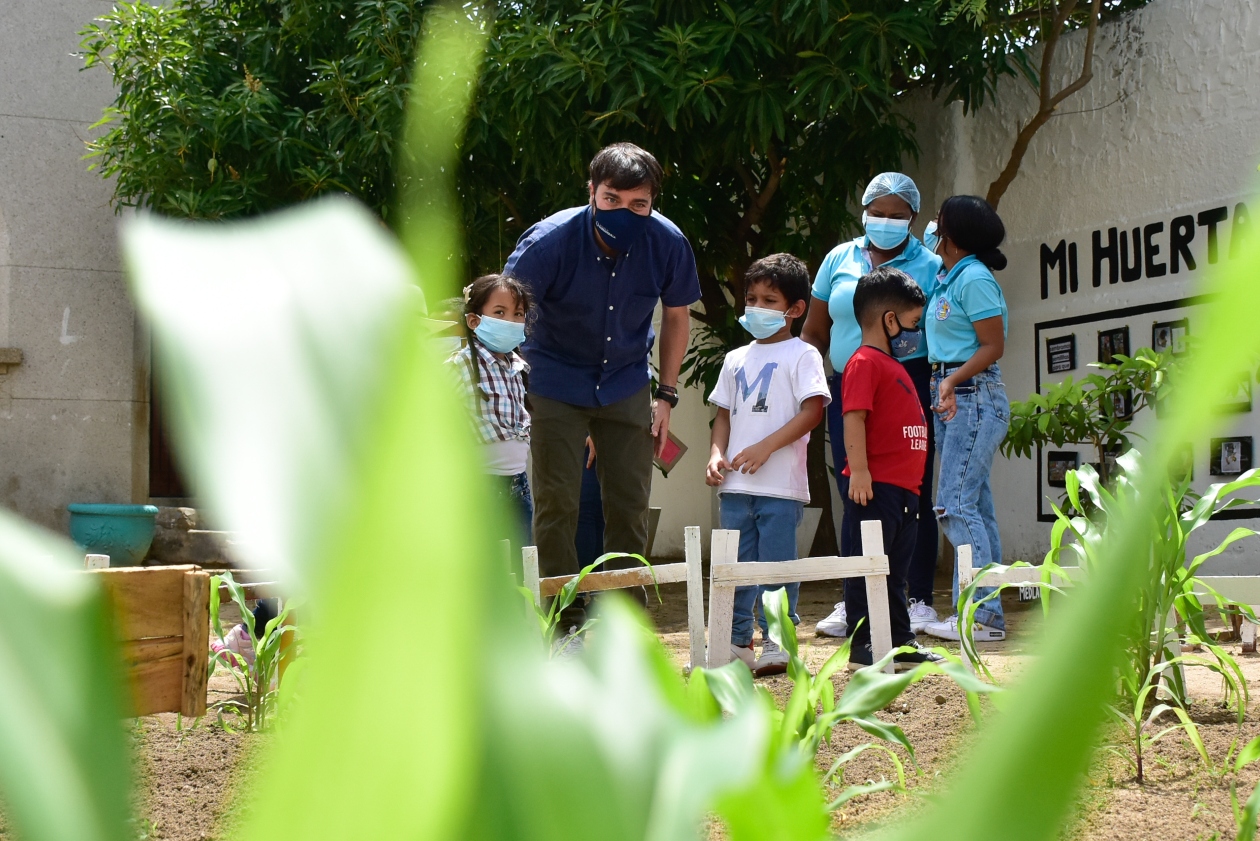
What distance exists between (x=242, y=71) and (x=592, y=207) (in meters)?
4.54

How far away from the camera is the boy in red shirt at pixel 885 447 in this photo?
3236 millimetres

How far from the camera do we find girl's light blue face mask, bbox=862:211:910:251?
12.6 ft

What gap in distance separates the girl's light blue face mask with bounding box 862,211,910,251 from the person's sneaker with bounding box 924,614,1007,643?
115 cm

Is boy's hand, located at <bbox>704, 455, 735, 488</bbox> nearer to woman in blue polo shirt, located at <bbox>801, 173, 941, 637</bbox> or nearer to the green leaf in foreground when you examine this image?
woman in blue polo shirt, located at <bbox>801, 173, 941, 637</bbox>

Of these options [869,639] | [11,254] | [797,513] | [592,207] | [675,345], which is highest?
[11,254]

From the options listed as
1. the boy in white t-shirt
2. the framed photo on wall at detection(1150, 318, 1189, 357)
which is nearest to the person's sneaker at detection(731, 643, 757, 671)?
the boy in white t-shirt

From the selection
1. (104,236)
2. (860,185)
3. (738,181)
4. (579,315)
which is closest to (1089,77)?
(860,185)

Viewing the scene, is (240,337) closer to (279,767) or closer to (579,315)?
(279,767)

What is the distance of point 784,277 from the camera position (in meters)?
3.63

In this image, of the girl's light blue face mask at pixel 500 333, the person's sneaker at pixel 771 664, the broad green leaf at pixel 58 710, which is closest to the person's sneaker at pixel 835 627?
the person's sneaker at pixel 771 664

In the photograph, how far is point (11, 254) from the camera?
287 inches

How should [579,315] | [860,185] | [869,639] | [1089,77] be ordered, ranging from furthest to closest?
[860,185] < [1089,77] < [579,315] < [869,639]

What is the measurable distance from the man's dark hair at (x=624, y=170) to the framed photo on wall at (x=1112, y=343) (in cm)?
292

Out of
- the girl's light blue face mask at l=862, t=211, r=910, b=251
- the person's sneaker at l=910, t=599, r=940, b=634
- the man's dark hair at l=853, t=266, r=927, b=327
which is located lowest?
the person's sneaker at l=910, t=599, r=940, b=634
